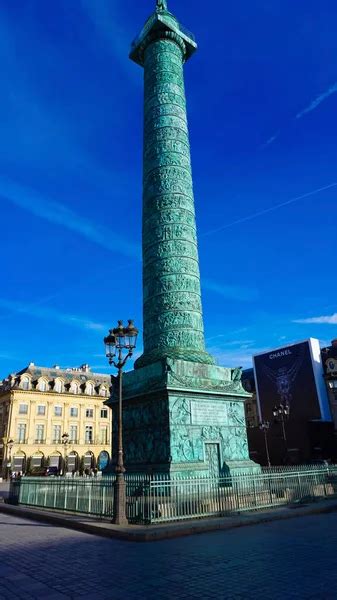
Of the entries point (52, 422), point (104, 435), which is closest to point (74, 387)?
point (52, 422)

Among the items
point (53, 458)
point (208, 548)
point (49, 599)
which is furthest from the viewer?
point (53, 458)

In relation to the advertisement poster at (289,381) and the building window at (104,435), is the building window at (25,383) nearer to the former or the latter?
the building window at (104,435)

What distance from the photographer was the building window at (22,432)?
142 ft

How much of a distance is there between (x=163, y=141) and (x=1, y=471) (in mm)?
36498

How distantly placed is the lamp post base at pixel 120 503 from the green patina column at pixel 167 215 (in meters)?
5.32

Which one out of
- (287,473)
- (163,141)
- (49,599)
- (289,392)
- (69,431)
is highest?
(163,141)

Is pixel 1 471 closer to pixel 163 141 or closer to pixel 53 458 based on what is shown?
pixel 53 458

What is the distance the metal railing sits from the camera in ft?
30.5

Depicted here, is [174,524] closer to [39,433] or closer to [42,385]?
[39,433]

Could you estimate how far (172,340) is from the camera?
1447 cm

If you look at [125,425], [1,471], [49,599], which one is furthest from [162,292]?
[1,471]

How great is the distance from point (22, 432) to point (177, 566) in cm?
4171

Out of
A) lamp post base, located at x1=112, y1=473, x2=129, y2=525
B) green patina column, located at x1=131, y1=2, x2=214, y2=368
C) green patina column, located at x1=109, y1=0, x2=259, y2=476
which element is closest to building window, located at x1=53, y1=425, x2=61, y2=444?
green patina column, located at x1=109, y1=0, x2=259, y2=476

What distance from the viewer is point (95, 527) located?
8562mm
